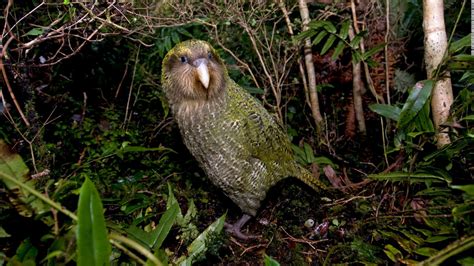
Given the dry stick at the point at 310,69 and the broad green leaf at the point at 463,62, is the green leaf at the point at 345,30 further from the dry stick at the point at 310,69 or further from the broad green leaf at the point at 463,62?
the broad green leaf at the point at 463,62

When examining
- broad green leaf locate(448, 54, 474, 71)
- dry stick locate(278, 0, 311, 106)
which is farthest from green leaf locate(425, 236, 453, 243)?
dry stick locate(278, 0, 311, 106)

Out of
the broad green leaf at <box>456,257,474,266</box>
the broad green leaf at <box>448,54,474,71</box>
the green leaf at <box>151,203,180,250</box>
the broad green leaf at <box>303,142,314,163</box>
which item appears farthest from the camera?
the broad green leaf at <box>303,142,314,163</box>

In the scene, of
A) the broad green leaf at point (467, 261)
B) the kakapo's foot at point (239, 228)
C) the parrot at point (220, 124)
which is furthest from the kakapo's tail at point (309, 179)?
the broad green leaf at point (467, 261)

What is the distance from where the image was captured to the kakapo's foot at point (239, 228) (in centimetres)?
301

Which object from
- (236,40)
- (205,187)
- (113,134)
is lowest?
(205,187)

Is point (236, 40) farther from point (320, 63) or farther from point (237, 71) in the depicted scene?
point (320, 63)

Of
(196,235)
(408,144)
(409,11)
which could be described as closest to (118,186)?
(196,235)

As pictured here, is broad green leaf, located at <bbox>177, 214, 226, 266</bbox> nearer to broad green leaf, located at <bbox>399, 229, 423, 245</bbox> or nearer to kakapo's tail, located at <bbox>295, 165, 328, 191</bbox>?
kakapo's tail, located at <bbox>295, 165, 328, 191</bbox>

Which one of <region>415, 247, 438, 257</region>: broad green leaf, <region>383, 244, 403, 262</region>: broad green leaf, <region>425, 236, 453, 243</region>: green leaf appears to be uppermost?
<region>425, 236, 453, 243</region>: green leaf

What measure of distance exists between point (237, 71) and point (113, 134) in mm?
A: 993

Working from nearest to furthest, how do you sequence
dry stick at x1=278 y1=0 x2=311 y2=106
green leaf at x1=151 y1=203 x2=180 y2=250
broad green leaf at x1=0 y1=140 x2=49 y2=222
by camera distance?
broad green leaf at x1=0 y1=140 x2=49 y2=222 < green leaf at x1=151 y1=203 x2=180 y2=250 < dry stick at x1=278 y1=0 x2=311 y2=106

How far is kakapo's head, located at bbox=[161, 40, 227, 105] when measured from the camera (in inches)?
101

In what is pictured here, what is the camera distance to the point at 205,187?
337 centimetres

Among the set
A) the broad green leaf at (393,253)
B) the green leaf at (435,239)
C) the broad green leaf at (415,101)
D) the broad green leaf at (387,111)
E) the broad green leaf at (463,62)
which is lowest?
the broad green leaf at (393,253)
